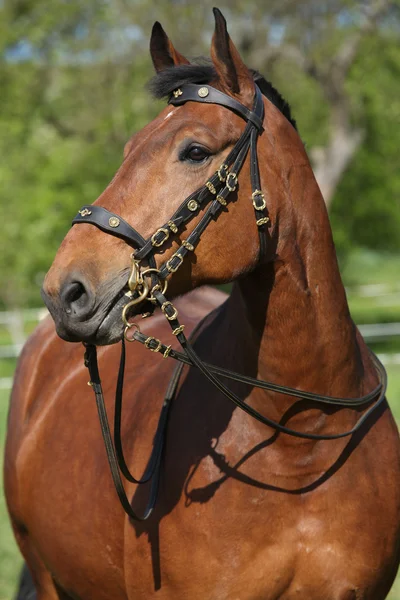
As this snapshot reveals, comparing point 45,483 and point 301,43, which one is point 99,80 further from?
point 45,483

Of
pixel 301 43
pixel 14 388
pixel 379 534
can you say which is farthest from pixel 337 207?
pixel 379 534

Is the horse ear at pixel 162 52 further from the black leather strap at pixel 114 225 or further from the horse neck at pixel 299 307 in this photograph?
the black leather strap at pixel 114 225

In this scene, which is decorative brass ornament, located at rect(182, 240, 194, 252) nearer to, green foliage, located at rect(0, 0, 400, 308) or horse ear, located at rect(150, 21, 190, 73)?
horse ear, located at rect(150, 21, 190, 73)

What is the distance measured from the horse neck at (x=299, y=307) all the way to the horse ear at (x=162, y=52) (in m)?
0.61

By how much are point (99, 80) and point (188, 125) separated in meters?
20.4

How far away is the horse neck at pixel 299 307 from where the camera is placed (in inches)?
107

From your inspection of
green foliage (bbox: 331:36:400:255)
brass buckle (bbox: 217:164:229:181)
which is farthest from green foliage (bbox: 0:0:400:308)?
brass buckle (bbox: 217:164:229:181)

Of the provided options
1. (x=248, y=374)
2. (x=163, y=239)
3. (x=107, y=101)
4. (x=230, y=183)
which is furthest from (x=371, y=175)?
(x=163, y=239)

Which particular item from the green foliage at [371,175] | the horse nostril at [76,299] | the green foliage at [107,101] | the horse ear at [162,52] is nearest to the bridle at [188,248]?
the horse nostril at [76,299]

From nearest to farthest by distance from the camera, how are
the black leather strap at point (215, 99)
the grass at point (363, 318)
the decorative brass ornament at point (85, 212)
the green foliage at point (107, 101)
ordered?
the decorative brass ornament at point (85, 212)
the black leather strap at point (215, 99)
the grass at point (363, 318)
the green foliage at point (107, 101)

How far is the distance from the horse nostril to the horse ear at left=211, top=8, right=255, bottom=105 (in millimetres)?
841

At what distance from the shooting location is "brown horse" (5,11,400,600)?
252 cm

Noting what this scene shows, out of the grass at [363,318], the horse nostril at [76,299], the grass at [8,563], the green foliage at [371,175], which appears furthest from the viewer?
the green foliage at [371,175]

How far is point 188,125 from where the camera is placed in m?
2.57
